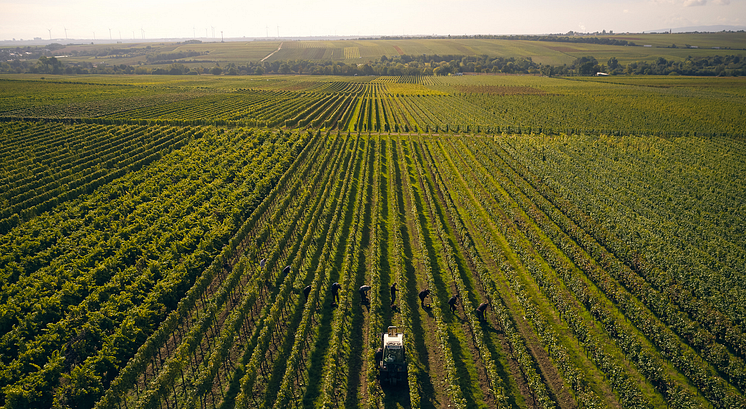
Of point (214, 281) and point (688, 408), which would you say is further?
point (214, 281)

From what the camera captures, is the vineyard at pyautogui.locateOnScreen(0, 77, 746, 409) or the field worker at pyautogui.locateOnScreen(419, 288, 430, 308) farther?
the field worker at pyautogui.locateOnScreen(419, 288, 430, 308)

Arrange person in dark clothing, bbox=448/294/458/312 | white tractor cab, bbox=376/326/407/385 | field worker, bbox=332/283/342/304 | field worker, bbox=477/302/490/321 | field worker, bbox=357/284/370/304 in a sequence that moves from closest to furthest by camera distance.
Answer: white tractor cab, bbox=376/326/407/385
field worker, bbox=477/302/490/321
person in dark clothing, bbox=448/294/458/312
field worker, bbox=332/283/342/304
field worker, bbox=357/284/370/304

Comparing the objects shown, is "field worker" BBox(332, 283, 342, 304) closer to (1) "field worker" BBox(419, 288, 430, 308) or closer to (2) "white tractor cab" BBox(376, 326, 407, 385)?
(1) "field worker" BBox(419, 288, 430, 308)

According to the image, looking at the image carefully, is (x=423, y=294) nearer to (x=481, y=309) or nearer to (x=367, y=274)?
(x=481, y=309)

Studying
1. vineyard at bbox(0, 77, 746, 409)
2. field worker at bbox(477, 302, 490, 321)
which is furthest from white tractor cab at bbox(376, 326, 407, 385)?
field worker at bbox(477, 302, 490, 321)

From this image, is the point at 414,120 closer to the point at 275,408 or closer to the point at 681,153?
the point at 681,153

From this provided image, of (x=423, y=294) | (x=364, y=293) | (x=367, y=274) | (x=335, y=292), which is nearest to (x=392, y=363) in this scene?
(x=423, y=294)

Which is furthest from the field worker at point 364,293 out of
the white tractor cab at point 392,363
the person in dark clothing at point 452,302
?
the white tractor cab at point 392,363

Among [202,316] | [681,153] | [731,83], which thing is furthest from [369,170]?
[731,83]

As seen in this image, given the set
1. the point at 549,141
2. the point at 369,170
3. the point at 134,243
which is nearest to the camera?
the point at 134,243
